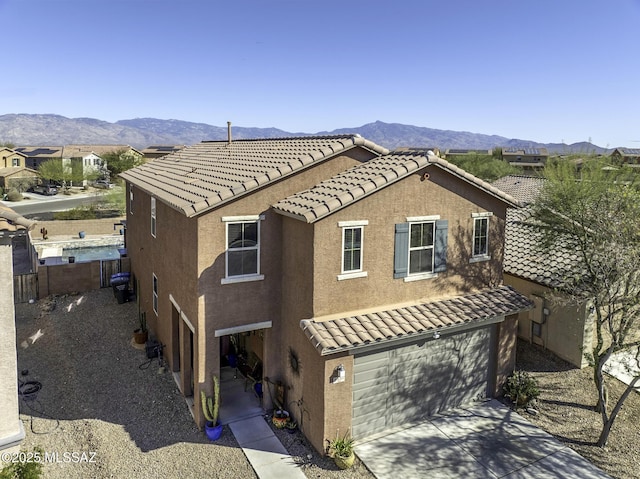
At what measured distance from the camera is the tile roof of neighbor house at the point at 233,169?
11695mm

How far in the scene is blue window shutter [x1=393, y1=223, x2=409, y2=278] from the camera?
12.3m

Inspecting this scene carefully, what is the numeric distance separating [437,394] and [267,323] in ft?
17.4

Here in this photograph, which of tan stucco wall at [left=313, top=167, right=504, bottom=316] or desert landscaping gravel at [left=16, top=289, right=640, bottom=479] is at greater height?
tan stucco wall at [left=313, top=167, right=504, bottom=316]

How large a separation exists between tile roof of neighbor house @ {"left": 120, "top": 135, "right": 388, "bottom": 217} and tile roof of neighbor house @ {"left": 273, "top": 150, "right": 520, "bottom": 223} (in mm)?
751

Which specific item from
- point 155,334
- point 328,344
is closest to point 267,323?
point 328,344

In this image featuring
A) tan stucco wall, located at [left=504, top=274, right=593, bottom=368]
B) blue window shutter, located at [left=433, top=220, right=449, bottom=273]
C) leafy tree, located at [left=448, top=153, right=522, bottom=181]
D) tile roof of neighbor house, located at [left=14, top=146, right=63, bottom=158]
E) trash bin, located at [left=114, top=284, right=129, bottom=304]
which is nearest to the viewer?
blue window shutter, located at [left=433, top=220, right=449, bottom=273]

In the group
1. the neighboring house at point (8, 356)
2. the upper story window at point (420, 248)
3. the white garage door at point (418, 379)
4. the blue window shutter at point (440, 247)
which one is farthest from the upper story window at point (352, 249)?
the neighboring house at point (8, 356)

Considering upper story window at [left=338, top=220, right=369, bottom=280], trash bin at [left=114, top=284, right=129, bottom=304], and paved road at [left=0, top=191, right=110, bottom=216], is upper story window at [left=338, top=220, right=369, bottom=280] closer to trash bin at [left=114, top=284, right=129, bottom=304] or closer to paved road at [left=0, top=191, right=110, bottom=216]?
trash bin at [left=114, top=284, right=129, bottom=304]

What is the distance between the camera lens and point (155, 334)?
1733 centimetres

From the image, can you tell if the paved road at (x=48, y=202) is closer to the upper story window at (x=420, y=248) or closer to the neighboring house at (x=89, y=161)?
the neighboring house at (x=89, y=161)

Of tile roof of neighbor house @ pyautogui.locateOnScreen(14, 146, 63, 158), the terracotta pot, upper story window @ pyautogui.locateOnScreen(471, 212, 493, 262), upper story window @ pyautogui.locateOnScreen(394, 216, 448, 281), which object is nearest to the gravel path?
the terracotta pot

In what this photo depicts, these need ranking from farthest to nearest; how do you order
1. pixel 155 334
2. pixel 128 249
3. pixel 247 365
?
pixel 128 249 → pixel 155 334 → pixel 247 365

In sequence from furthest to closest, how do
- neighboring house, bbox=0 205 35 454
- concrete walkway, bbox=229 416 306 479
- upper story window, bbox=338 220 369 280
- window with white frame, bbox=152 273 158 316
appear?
window with white frame, bbox=152 273 158 316
upper story window, bbox=338 220 369 280
concrete walkway, bbox=229 416 306 479
neighboring house, bbox=0 205 35 454

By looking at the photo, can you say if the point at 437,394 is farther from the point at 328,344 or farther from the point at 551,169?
the point at 551,169
